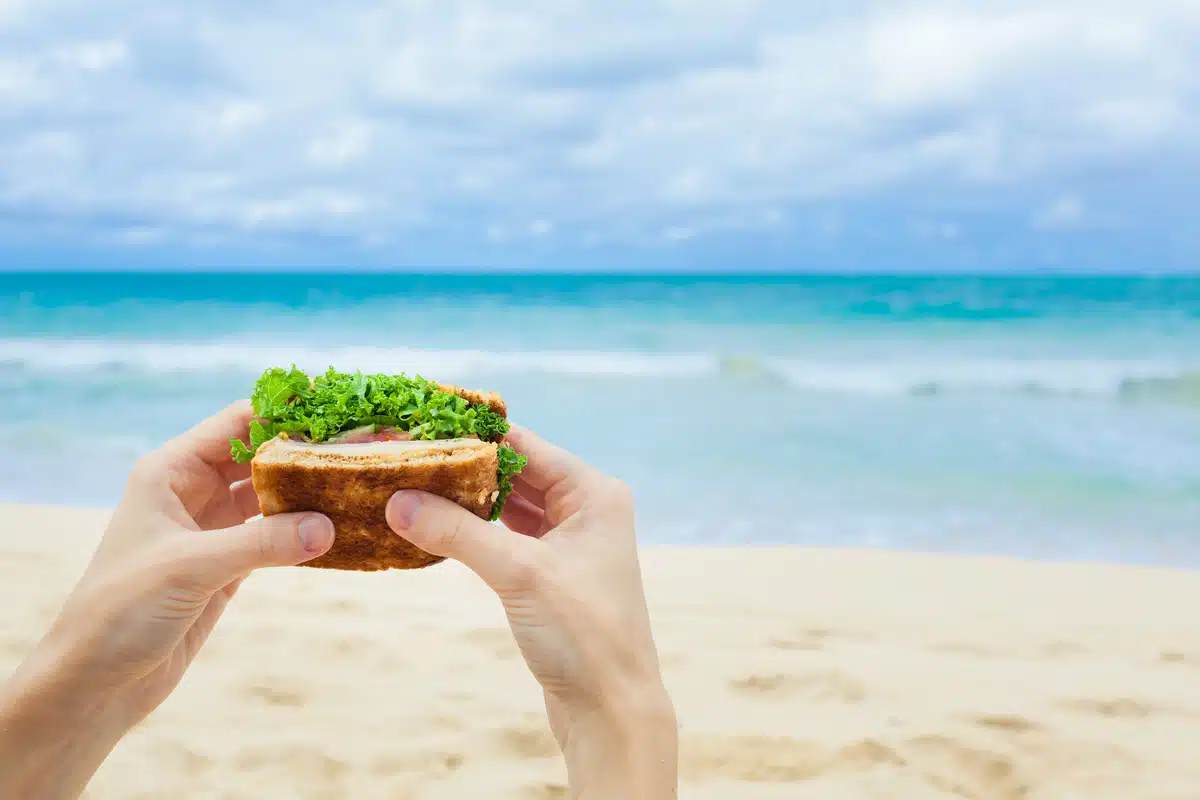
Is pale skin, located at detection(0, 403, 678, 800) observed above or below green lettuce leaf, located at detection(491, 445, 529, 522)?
below

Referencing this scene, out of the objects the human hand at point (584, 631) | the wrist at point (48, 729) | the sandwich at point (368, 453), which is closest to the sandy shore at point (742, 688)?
the wrist at point (48, 729)

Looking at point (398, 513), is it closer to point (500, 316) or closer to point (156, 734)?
point (156, 734)

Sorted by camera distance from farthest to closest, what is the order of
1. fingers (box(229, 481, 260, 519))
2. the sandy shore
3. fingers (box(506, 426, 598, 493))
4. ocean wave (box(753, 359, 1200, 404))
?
1. ocean wave (box(753, 359, 1200, 404))
2. the sandy shore
3. fingers (box(229, 481, 260, 519))
4. fingers (box(506, 426, 598, 493))

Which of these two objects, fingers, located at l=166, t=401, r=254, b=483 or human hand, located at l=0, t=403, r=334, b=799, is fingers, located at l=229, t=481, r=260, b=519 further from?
human hand, located at l=0, t=403, r=334, b=799

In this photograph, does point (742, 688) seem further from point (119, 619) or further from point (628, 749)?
point (119, 619)

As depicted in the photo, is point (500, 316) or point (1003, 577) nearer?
point (1003, 577)

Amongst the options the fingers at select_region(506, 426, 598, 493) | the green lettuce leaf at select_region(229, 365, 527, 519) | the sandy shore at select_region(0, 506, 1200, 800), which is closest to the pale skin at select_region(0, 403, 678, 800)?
the fingers at select_region(506, 426, 598, 493)

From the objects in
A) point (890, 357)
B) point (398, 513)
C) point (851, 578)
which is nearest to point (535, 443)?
point (398, 513)
